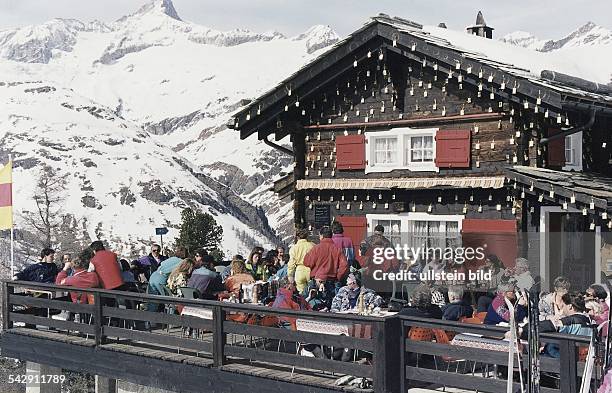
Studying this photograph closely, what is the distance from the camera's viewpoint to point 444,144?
1700cm

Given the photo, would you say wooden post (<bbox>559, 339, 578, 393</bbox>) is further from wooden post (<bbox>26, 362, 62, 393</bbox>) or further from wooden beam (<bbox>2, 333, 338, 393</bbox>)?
wooden post (<bbox>26, 362, 62, 393</bbox>)

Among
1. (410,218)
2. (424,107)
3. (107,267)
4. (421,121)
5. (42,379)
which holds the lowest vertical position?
(42,379)

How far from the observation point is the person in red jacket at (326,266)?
39.6 feet

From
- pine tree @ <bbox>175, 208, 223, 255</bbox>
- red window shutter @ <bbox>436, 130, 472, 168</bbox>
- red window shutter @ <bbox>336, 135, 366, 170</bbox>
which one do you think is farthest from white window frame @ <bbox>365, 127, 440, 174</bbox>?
pine tree @ <bbox>175, 208, 223, 255</bbox>

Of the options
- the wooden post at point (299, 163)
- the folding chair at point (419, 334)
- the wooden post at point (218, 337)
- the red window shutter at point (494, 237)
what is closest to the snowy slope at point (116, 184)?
the wooden post at point (299, 163)

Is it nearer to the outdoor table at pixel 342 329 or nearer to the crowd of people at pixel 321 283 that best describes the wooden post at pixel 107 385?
the crowd of people at pixel 321 283

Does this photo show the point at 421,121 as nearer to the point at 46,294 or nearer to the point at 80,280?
the point at 80,280

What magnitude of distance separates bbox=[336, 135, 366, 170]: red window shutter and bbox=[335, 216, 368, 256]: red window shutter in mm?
1128

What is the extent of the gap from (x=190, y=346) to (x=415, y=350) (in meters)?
3.44

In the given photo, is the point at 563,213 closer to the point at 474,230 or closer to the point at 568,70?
the point at 474,230

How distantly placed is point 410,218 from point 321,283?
5.93 m

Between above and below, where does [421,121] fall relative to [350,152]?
above

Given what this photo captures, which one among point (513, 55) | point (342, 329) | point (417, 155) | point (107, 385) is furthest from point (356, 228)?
point (342, 329)

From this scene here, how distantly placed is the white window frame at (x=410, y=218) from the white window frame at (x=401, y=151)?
95 cm
